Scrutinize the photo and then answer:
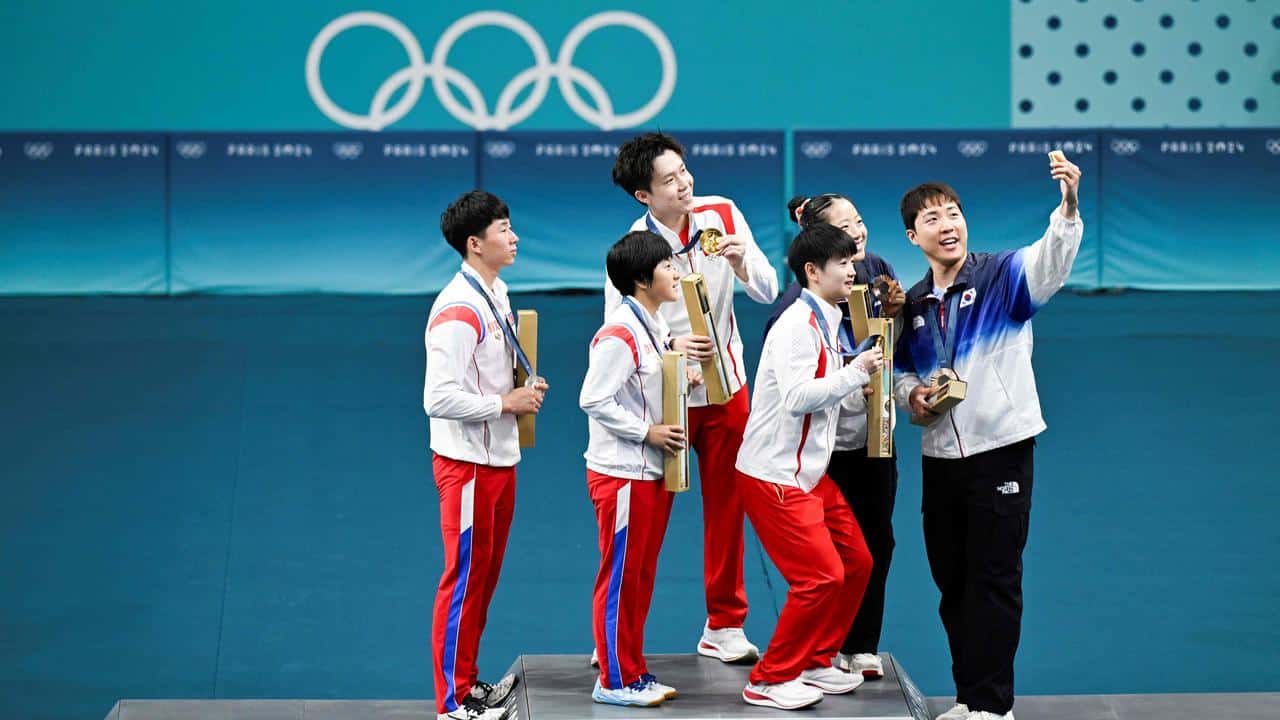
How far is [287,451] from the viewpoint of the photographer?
984 centimetres

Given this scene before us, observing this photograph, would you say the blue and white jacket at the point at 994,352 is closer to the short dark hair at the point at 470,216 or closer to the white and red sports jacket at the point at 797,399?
the white and red sports jacket at the point at 797,399

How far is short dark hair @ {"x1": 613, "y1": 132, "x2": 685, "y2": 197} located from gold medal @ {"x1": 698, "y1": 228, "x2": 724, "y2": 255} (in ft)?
0.93

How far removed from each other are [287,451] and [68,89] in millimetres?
10023

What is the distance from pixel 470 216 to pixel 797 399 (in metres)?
1.36

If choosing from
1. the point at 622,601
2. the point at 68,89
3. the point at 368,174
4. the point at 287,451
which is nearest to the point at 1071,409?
the point at 287,451

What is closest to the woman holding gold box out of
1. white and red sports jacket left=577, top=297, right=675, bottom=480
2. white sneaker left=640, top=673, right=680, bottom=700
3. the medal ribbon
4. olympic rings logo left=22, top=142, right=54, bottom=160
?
white and red sports jacket left=577, top=297, right=675, bottom=480

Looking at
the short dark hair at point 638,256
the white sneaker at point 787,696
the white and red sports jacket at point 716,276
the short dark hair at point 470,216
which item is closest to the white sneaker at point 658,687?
the white sneaker at point 787,696

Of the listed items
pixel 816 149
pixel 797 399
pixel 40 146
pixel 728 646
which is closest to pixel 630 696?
pixel 728 646

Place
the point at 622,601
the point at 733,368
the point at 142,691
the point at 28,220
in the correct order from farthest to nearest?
1. the point at 28,220
2. the point at 142,691
3. the point at 733,368
4. the point at 622,601

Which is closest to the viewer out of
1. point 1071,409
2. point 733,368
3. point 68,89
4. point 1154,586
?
point 733,368

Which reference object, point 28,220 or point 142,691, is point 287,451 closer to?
point 142,691

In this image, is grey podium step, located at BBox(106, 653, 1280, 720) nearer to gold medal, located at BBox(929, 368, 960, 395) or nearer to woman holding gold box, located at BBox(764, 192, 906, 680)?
woman holding gold box, located at BBox(764, 192, 906, 680)

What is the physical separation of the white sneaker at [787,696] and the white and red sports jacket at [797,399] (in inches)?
27.7

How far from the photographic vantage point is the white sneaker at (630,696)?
17.0ft
